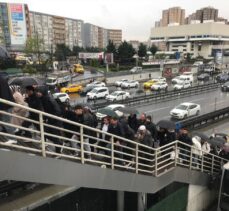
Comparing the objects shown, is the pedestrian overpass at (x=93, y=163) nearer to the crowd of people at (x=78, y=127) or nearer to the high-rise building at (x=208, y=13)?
the crowd of people at (x=78, y=127)

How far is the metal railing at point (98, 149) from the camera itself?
412cm

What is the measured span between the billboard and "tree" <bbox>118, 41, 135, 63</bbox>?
25.6 m

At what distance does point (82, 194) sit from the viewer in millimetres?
7305

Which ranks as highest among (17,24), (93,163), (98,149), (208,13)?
(208,13)

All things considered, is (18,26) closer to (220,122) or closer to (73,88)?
(73,88)

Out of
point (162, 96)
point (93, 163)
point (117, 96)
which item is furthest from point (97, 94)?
point (93, 163)

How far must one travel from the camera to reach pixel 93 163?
5.35m

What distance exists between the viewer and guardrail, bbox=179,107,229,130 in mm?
19786

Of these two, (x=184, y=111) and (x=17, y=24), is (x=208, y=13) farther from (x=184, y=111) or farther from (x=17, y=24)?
(x=184, y=111)

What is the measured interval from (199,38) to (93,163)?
11846 centimetres

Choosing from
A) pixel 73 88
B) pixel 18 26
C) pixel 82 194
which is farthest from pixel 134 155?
pixel 18 26

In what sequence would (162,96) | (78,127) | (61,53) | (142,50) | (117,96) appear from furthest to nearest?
(61,53) → (142,50) → (162,96) → (117,96) → (78,127)

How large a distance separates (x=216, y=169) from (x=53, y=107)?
7.03 meters

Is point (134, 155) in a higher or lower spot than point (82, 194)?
higher
